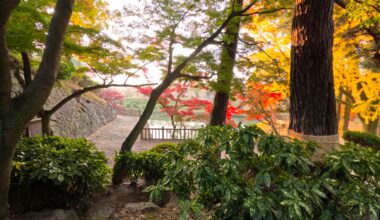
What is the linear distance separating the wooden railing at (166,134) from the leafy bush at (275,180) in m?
11.6

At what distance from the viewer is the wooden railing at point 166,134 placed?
13828 mm

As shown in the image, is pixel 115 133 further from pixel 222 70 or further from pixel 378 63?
pixel 378 63

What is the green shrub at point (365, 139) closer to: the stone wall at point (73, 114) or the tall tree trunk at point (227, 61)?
the tall tree trunk at point (227, 61)

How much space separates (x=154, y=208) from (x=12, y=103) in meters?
2.84

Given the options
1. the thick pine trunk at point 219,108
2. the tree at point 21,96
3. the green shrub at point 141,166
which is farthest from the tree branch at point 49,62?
the thick pine trunk at point 219,108

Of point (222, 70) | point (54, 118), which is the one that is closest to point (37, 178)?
point (222, 70)

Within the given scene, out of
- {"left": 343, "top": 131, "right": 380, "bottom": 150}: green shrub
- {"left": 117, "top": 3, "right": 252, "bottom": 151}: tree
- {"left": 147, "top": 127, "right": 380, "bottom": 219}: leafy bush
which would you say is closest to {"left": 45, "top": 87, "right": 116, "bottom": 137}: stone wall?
{"left": 117, "top": 3, "right": 252, "bottom": 151}: tree

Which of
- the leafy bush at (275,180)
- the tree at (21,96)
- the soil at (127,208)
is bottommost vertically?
the soil at (127,208)

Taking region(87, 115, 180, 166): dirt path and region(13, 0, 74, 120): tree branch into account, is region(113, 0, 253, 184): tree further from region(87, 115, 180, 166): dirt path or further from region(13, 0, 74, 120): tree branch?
region(87, 115, 180, 166): dirt path

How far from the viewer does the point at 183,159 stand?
8.14 ft

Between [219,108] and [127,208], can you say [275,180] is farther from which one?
[219,108]

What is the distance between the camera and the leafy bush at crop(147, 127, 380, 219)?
6.04ft

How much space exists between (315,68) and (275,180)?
1.74 meters

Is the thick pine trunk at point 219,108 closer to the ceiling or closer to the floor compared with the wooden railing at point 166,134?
closer to the ceiling
